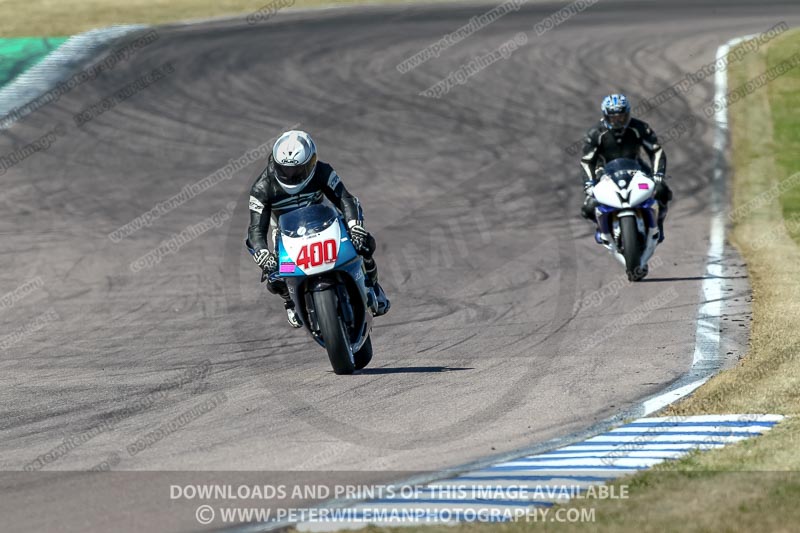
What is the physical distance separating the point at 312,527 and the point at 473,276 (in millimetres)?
9395

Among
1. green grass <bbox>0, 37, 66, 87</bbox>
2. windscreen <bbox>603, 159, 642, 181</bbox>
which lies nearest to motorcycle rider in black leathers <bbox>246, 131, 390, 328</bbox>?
windscreen <bbox>603, 159, 642, 181</bbox>

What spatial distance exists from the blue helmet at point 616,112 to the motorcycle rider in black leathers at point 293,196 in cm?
543

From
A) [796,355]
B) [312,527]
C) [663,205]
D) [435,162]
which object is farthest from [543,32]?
[312,527]

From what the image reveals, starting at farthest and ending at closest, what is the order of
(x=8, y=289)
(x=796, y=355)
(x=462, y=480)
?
(x=8, y=289)
(x=796, y=355)
(x=462, y=480)

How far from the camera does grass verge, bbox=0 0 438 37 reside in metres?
29.7

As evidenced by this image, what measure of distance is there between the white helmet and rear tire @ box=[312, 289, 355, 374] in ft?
3.68

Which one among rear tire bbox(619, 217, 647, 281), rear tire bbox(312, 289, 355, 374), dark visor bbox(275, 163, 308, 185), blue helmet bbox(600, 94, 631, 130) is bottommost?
rear tire bbox(312, 289, 355, 374)

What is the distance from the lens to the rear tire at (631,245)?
1432cm

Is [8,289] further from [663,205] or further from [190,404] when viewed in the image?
[663,205]

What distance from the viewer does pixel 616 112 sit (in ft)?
48.6

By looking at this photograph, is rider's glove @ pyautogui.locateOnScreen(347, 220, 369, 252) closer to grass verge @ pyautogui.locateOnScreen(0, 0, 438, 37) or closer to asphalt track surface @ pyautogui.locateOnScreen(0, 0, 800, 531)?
asphalt track surface @ pyautogui.locateOnScreen(0, 0, 800, 531)

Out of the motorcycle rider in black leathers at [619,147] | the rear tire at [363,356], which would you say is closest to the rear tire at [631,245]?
the motorcycle rider in black leathers at [619,147]

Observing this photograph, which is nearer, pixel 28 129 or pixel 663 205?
pixel 663 205

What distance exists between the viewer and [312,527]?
20.2 feet
